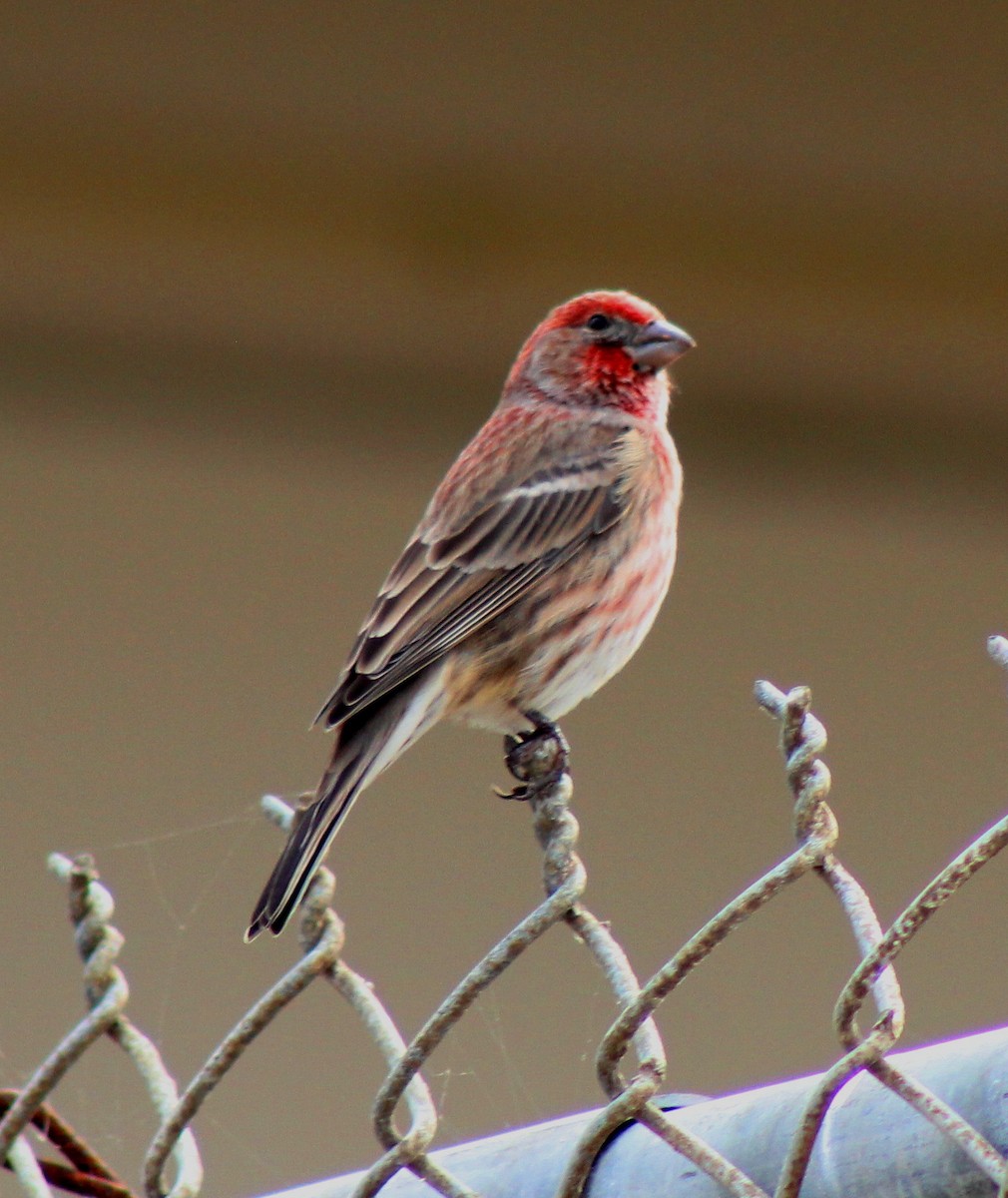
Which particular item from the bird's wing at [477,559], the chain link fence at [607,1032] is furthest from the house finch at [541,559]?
the chain link fence at [607,1032]

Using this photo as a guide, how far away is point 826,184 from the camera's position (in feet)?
16.1

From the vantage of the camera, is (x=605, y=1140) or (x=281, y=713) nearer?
(x=605, y=1140)

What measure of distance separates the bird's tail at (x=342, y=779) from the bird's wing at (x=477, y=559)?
0.18 feet

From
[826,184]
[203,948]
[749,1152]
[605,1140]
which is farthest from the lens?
[826,184]

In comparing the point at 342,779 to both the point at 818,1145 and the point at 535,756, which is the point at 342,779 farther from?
the point at 818,1145

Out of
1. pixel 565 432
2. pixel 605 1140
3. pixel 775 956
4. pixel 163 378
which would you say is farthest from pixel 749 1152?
pixel 163 378

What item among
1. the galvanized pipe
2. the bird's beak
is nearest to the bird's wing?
the bird's beak

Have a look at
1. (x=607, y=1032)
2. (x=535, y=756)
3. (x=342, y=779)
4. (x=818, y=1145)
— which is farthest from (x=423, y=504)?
(x=818, y=1145)

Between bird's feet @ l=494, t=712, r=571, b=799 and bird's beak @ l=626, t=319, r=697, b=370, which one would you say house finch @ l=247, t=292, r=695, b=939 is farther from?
bird's feet @ l=494, t=712, r=571, b=799

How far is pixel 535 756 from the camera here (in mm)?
2172

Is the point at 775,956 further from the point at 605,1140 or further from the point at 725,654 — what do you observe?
the point at 605,1140

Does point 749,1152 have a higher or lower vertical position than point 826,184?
lower

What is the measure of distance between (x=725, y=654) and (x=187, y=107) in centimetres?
188

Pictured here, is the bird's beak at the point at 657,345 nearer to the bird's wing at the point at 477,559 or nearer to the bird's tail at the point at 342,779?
the bird's wing at the point at 477,559
